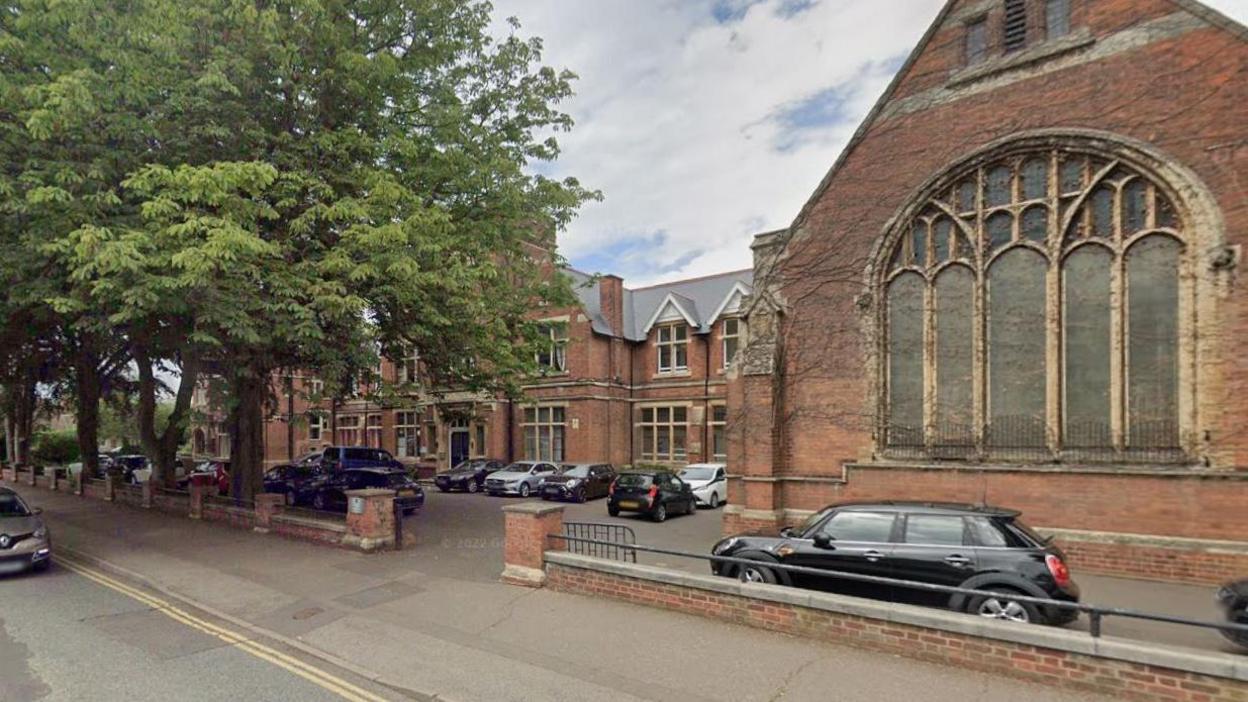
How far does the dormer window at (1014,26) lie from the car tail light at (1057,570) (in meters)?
9.38

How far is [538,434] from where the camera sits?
96.7 feet

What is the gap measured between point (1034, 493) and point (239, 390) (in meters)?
15.7

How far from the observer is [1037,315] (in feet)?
36.5

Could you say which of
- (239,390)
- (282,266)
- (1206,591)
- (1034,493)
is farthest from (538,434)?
(1206,591)

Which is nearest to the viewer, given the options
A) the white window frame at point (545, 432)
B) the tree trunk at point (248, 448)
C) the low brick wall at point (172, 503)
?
the tree trunk at point (248, 448)

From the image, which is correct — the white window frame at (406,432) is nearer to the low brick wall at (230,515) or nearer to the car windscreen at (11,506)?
the low brick wall at (230,515)

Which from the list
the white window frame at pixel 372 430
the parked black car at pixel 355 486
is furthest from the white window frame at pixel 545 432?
the white window frame at pixel 372 430

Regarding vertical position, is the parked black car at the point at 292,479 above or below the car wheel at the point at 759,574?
below

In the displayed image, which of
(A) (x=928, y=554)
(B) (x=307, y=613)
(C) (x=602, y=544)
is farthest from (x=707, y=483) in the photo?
(B) (x=307, y=613)

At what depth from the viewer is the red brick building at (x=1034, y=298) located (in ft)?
31.4

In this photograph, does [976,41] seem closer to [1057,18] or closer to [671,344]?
[1057,18]

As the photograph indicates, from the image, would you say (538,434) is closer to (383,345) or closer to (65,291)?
(383,345)

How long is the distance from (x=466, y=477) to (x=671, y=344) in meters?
11.0

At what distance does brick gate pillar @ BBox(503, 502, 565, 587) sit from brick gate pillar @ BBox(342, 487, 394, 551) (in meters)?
3.48
